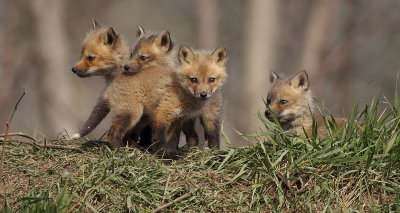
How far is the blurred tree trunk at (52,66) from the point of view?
25547 millimetres

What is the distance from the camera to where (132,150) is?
6.66m

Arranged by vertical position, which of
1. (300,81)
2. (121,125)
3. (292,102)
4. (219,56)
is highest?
(219,56)

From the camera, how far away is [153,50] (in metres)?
8.50

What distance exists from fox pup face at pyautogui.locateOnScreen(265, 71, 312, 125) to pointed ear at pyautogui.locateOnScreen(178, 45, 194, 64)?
3.73 feet

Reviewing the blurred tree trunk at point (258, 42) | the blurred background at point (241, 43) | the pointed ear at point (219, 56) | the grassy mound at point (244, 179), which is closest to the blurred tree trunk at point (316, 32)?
the blurred background at point (241, 43)

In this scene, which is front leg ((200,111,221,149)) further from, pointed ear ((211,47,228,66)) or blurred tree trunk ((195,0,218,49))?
blurred tree trunk ((195,0,218,49))

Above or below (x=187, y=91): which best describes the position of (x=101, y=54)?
above

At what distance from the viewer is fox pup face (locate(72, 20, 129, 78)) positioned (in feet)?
26.2

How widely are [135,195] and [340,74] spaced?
25.2 metres

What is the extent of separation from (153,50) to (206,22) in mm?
17558

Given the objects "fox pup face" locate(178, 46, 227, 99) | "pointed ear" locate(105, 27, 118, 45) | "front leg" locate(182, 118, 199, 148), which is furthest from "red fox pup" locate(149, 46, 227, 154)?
"pointed ear" locate(105, 27, 118, 45)

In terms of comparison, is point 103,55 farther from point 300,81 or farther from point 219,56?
point 300,81

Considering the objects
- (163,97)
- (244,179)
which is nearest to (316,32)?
(163,97)

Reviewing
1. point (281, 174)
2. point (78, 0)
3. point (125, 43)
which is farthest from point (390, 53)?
point (281, 174)
